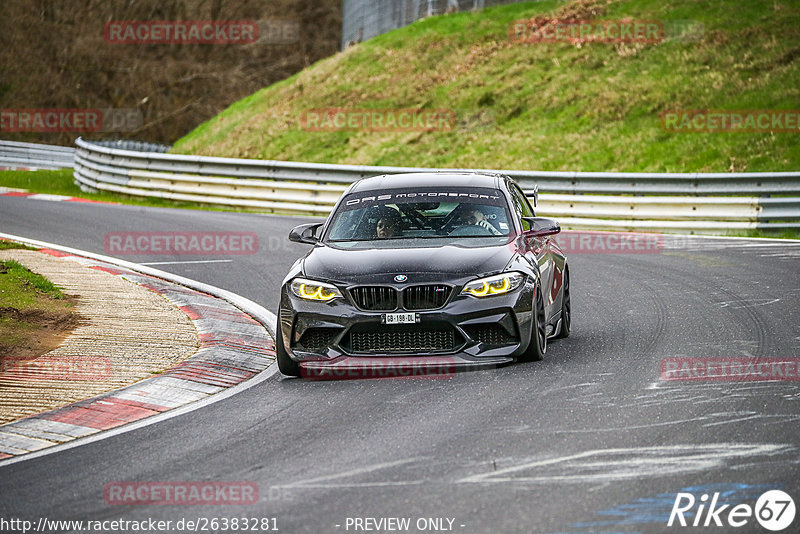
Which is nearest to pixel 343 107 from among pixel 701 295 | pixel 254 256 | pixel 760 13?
pixel 760 13

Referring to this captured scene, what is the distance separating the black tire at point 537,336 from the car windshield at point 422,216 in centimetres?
92

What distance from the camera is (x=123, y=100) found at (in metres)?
63.5

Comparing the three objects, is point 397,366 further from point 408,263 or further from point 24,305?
point 24,305

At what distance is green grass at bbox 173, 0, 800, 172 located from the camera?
88.7 feet

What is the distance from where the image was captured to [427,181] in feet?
34.1

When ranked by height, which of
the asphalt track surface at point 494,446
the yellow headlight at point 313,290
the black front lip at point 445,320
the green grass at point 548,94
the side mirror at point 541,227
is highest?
the green grass at point 548,94

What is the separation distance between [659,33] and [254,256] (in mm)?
20477

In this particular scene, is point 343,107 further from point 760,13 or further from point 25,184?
point 760,13

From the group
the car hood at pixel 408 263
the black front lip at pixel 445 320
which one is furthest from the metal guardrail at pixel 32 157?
the black front lip at pixel 445 320

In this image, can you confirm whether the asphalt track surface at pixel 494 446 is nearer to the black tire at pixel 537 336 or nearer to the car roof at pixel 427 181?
the black tire at pixel 537 336

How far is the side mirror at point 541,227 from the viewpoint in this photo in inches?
380

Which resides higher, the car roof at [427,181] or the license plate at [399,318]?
the car roof at [427,181]

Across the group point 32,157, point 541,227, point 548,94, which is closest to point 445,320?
point 541,227

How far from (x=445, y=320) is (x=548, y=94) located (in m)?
25.0
